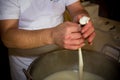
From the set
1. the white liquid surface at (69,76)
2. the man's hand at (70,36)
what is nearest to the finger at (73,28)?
the man's hand at (70,36)

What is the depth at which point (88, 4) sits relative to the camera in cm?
219

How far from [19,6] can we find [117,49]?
1.00m

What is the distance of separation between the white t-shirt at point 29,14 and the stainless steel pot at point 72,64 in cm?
24

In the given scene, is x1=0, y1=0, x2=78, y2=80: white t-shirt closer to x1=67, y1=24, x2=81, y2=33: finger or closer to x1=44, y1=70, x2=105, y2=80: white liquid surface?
x1=44, y1=70, x2=105, y2=80: white liquid surface

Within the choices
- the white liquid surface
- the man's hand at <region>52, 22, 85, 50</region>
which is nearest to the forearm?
the man's hand at <region>52, 22, 85, 50</region>

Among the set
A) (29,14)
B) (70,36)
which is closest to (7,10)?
(29,14)

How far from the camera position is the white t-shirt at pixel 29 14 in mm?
1038

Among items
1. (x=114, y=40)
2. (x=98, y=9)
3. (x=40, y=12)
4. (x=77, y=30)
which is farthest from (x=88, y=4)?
(x=77, y=30)

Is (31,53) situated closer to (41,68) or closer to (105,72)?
(41,68)

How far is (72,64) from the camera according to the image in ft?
3.64

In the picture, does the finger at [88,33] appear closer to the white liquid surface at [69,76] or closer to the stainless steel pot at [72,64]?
the stainless steel pot at [72,64]

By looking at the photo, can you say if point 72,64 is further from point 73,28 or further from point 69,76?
point 73,28

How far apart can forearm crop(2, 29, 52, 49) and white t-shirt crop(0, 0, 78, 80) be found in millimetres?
96

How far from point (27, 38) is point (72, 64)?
0.29 m
